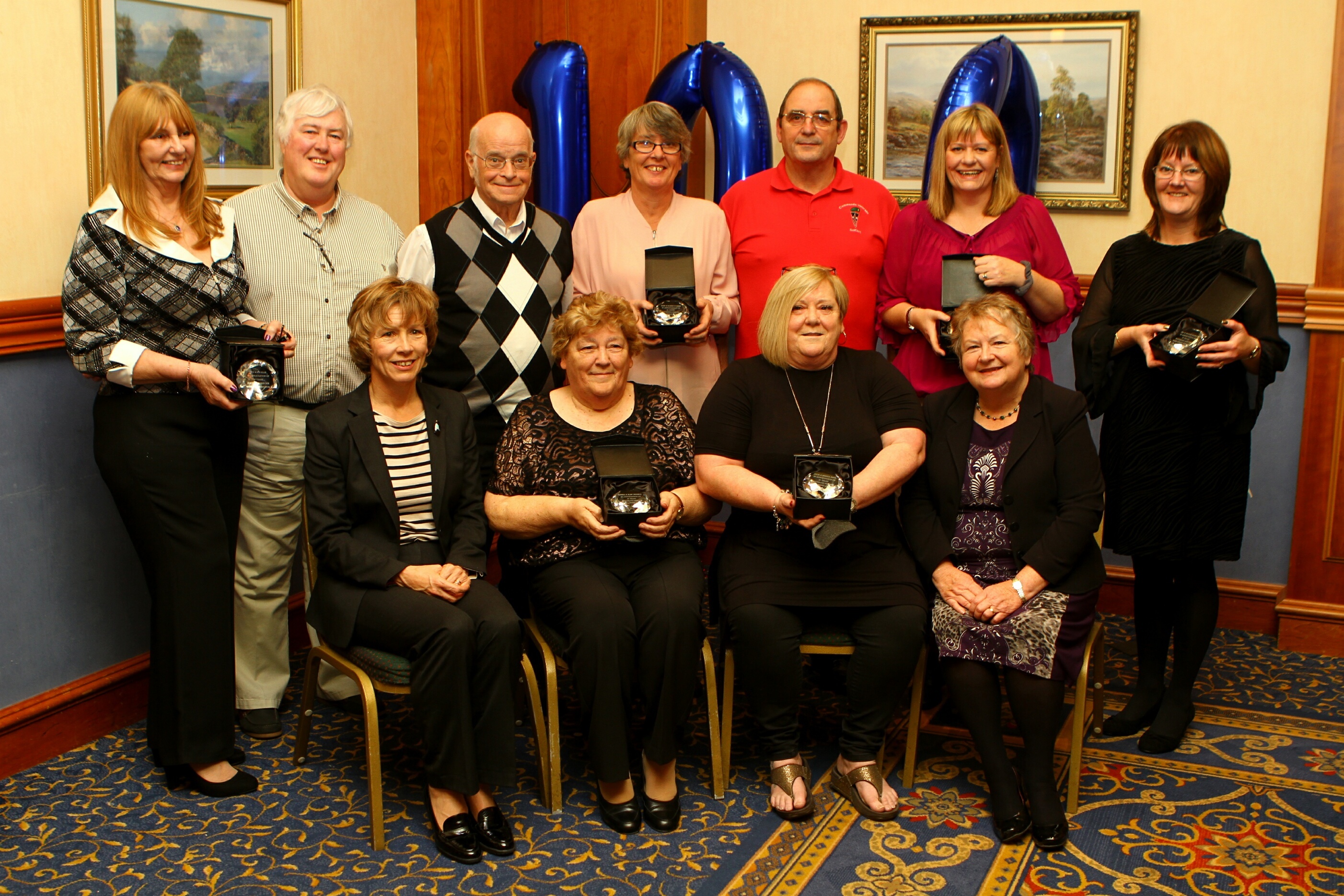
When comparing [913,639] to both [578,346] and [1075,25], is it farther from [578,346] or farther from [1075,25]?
[1075,25]

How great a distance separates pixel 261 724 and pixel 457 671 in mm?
969

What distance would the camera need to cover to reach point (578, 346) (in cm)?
302

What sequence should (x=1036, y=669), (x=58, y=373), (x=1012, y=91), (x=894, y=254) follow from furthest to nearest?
(x=1012, y=91)
(x=894, y=254)
(x=58, y=373)
(x=1036, y=669)

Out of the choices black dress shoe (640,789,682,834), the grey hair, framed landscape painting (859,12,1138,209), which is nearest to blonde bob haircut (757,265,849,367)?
black dress shoe (640,789,682,834)

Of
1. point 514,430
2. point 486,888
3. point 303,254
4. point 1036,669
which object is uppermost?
point 303,254

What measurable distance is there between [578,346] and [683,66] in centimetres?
158

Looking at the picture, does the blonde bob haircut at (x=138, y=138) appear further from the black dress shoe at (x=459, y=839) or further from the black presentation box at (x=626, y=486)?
the black dress shoe at (x=459, y=839)

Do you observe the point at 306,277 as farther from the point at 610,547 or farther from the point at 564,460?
the point at 610,547

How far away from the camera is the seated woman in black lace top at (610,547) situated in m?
2.87

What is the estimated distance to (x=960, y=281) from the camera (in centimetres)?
315

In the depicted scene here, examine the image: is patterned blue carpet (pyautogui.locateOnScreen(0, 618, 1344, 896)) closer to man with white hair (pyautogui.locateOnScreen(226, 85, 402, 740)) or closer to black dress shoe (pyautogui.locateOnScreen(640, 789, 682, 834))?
black dress shoe (pyautogui.locateOnScreen(640, 789, 682, 834))

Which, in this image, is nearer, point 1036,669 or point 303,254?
point 1036,669

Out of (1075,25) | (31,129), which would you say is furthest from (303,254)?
(1075,25)

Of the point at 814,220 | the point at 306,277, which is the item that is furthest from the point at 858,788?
the point at 306,277
